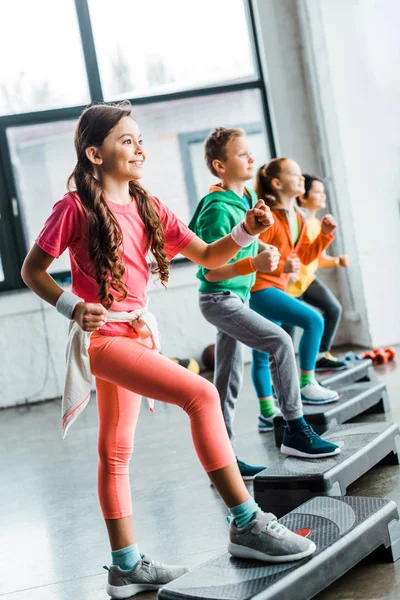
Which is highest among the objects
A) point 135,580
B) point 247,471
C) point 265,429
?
point 135,580

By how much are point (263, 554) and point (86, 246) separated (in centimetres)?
84

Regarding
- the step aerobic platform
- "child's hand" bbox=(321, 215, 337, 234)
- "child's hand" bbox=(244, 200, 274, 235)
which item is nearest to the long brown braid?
"child's hand" bbox=(244, 200, 274, 235)

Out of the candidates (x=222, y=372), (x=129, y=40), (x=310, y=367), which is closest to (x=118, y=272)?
(x=222, y=372)

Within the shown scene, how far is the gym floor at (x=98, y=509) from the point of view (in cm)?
213

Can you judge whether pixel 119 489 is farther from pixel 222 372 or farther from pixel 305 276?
pixel 305 276

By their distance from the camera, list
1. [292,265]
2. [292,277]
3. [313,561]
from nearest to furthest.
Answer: [313,561] → [292,265] → [292,277]

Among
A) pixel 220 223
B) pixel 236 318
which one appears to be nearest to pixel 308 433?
pixel 236 318

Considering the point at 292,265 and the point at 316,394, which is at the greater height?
the point at 292,265

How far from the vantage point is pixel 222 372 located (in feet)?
9.46

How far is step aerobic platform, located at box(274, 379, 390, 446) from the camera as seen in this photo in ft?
10.2

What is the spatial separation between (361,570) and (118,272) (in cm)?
95

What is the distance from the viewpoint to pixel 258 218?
2010 millimetres

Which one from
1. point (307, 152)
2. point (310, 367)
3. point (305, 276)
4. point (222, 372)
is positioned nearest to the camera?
point (222, 372)

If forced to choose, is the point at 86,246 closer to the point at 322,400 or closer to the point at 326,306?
the point at 322,400
